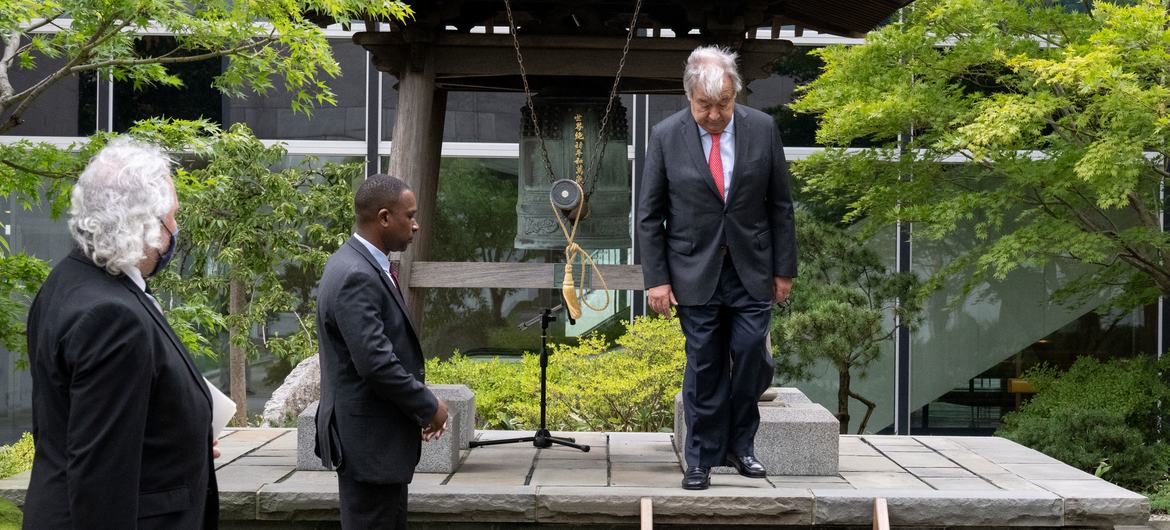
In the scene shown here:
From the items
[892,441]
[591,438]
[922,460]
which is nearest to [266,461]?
[591,438]

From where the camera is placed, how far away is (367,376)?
363 centimetres

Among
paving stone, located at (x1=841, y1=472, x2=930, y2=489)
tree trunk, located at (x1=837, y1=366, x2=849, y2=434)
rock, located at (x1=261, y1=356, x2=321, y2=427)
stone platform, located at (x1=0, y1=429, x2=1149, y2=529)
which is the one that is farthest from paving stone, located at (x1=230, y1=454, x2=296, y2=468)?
tree trunk, located at (x1=837, y1=366, x2=849, y2=434)

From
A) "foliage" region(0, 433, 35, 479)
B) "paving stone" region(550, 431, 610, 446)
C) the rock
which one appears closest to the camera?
"paving stone" region(550, 431, 610, 446)

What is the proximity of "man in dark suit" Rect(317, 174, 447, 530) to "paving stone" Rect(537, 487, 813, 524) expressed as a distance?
4.12 feet

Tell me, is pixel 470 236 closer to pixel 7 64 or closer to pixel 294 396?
pixel 294 396

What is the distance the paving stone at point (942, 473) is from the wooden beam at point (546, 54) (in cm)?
228

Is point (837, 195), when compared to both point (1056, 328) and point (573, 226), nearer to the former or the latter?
point (1056, 328)

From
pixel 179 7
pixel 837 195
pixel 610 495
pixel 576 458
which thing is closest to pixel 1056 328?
pixel 837 195

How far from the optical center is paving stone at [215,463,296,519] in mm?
5090

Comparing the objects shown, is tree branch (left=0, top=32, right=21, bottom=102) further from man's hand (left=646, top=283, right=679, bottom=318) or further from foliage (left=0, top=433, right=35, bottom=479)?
foliage (left=0, top=433, right=35, bottom=479)

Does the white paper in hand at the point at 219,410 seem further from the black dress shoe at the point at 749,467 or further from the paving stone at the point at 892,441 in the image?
the paving stone at the point at 892,441

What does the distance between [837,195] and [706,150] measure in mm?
7465

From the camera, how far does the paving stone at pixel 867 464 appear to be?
5863 mm

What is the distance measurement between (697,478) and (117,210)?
3.12 metres
